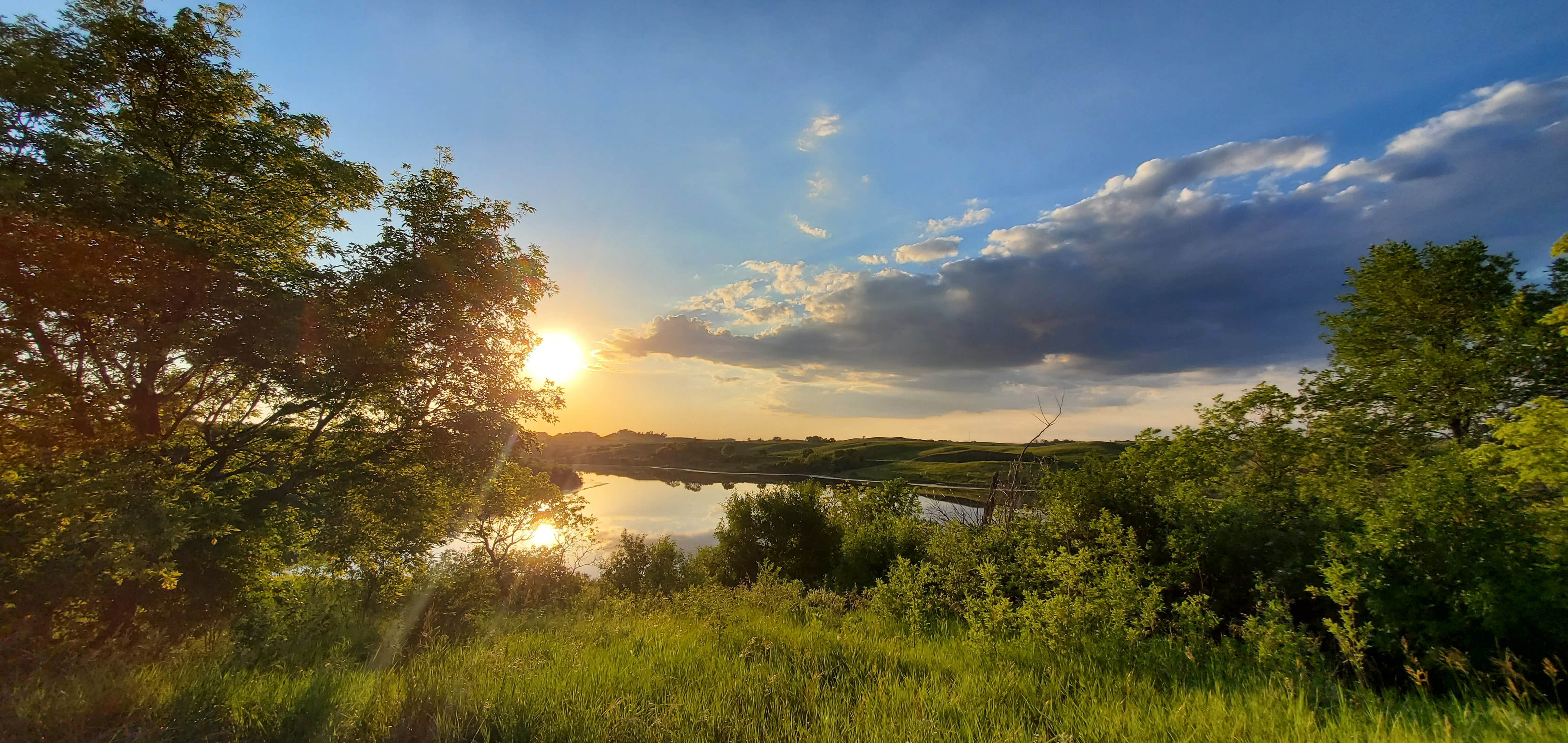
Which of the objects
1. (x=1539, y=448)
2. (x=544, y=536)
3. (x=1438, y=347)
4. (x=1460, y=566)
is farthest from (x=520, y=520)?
(x=1438, y=347)

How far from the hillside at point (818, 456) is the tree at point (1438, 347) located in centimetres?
3888

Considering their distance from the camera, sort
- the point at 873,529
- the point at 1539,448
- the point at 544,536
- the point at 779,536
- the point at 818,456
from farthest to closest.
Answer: the point at 818,456 → the point at 544,536 → the point at 779,536 → the point at 873,529 → the point at 1539,448

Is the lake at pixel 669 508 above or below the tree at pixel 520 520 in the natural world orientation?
below

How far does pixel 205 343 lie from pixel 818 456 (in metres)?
87.5

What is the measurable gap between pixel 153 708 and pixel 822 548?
1802 cm

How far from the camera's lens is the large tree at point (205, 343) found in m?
7.42

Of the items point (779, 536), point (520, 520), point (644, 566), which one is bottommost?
point (644, 566)

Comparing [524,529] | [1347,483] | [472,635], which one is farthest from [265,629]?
[1347,483]

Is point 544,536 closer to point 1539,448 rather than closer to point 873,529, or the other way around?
point 873,529

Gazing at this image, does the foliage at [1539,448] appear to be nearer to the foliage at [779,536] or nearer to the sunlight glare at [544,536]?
the foliage at [779,536]

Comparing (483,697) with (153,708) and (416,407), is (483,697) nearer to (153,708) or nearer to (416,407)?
(153,708)

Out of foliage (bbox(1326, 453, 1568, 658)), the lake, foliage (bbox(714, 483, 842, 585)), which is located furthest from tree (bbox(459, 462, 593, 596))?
foliage (bbox(1326, 453, 1568, 658))

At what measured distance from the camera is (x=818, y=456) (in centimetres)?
9344

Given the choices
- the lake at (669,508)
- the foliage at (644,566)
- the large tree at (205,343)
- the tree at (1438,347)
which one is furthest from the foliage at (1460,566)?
the foliage at (644,566)
